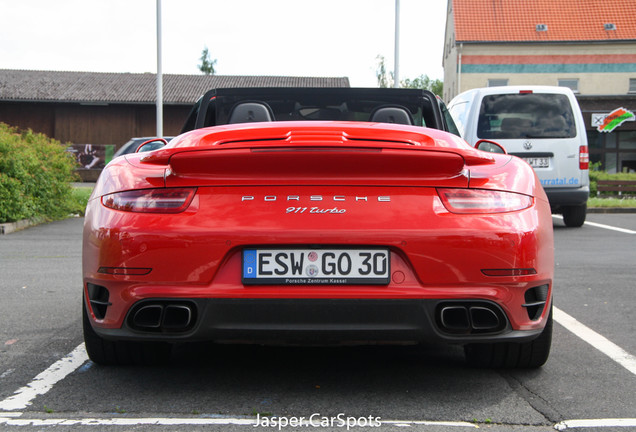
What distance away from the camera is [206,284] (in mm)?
3068

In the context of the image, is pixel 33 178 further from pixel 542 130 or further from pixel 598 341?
pixel 598 341

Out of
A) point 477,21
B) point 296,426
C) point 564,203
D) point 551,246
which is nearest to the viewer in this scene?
point 296,426

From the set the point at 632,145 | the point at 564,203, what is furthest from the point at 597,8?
the point at 564,203

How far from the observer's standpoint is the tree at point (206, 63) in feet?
316

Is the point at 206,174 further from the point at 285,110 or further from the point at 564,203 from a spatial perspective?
the point at 564,203

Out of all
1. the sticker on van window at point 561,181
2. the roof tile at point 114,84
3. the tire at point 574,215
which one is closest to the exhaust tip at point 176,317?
the sticker on van window at point 561,181

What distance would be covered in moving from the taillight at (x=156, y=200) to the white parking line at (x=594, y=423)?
5.36ft

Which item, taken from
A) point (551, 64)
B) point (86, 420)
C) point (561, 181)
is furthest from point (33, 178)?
point (551, 64)

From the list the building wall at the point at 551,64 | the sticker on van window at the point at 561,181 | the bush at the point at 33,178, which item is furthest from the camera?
the building wall at the point at 551,64

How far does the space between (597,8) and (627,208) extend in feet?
106

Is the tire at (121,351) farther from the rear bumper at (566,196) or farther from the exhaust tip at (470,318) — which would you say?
the rear bumper at (566,196)

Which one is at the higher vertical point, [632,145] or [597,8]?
[597,8]

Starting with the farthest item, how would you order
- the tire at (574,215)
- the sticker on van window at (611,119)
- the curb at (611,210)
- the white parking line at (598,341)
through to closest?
the sticker on van window at (611,119), the curb at (611,210), the tire at (574,215), the white parking line at (598,341)

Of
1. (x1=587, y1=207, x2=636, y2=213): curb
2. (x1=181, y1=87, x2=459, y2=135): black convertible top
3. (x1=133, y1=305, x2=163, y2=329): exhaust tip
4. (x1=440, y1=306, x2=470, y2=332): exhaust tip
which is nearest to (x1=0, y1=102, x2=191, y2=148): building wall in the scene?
(x1=587, y1=207, x2=636, y2=213): curb
